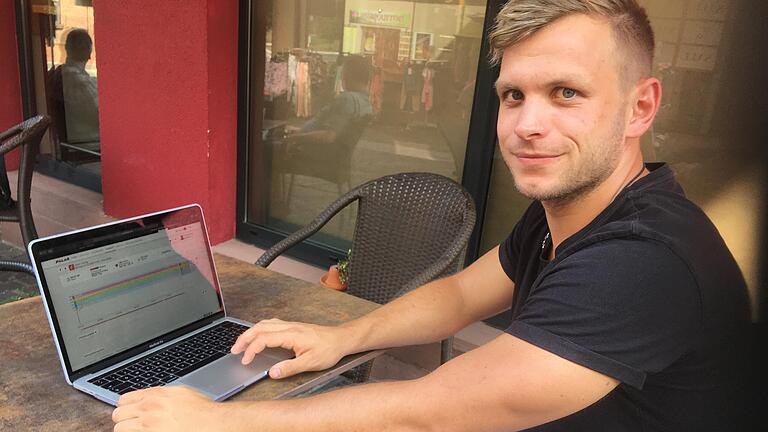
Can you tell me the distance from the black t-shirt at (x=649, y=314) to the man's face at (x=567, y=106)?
9 centimetres

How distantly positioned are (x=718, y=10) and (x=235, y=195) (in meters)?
2.79

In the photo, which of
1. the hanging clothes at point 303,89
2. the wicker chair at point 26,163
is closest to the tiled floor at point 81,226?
the wicker chair at point 26,163

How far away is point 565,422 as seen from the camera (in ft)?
3.71

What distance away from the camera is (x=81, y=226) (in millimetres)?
4320

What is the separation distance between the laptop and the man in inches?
5.6

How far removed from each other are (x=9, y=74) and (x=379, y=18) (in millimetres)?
3510

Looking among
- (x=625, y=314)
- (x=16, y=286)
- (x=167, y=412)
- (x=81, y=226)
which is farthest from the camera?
(x=81, y=226)

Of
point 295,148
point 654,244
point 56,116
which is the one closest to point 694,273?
point 654,244

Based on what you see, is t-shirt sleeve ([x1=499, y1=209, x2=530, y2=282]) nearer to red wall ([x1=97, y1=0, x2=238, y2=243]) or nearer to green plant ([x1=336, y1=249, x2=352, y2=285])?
green plant ([x1=336, y1=249, x2=352, y2=285])

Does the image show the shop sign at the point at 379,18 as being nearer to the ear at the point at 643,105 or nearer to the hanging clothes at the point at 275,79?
the hanging clothes at the point at 275,79

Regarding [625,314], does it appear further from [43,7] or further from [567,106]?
[43,7]

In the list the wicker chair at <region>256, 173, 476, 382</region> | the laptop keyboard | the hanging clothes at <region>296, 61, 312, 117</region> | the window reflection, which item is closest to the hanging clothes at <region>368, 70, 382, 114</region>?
the window reflection

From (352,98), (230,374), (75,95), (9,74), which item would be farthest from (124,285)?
(9,74)

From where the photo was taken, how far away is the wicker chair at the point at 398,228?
90.1 inches
